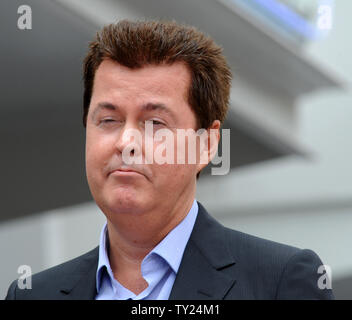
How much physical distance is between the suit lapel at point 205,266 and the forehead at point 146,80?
38 centimetres

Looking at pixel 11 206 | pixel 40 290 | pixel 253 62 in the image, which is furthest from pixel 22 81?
pixel 40 290

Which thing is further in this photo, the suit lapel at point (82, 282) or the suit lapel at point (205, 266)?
the suit lapel at point (82, 282)

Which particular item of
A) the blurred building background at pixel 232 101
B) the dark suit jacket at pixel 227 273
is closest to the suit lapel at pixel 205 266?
the dark suit jacket at pixel 227 273

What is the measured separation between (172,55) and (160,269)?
1.88 feet

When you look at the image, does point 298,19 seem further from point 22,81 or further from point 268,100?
point 22,81

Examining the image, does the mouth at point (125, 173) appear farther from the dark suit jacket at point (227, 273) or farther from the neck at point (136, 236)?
the dark suit jacket at point (227, 273)

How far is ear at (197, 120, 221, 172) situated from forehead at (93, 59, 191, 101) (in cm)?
15

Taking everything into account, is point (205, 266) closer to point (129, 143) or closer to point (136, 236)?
point (136, 236)

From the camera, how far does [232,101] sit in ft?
23.7

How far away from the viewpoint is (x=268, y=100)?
7.63 m

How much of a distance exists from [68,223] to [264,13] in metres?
10.3

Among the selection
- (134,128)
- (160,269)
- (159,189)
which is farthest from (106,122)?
(160,269)

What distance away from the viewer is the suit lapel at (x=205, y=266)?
2.06 metres
